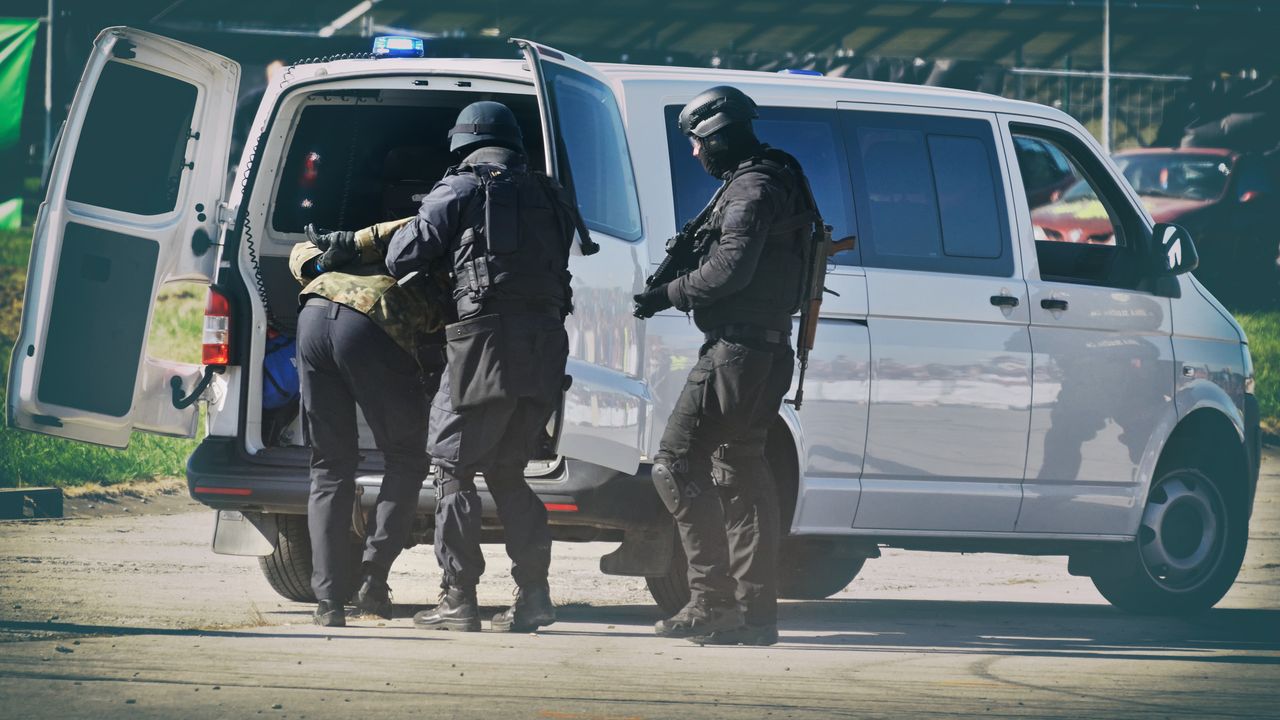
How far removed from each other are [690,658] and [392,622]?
1227 millimetres

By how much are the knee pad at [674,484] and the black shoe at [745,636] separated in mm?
478

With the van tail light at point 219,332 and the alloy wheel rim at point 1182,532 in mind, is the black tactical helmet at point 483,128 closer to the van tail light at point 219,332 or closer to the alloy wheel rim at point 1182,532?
the van tail light at point 219,332

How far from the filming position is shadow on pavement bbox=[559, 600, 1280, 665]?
21.9ft

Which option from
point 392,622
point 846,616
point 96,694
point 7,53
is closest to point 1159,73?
point 7,53

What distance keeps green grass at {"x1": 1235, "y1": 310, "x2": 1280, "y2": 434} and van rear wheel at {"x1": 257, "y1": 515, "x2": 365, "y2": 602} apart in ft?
37.3

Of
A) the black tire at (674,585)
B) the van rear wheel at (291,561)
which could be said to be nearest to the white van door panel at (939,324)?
the black tire at (674,585)

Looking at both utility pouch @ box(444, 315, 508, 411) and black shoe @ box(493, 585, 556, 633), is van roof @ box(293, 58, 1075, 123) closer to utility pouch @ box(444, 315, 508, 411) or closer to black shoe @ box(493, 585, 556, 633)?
utility pouch @ box(444, 315, 508, 411)

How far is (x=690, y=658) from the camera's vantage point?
602cm

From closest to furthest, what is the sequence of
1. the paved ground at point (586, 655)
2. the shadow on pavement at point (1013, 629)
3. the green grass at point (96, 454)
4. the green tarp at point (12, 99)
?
the paved ground at point (586, 655), the shadow on pavement at point (1013, 629), the green grass at point (96, 454), the green tarp at point (12, 99)

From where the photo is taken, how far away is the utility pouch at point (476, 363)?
6.09 metres

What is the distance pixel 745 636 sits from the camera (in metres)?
6.36

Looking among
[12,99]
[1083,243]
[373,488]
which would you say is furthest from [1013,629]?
[12,99]

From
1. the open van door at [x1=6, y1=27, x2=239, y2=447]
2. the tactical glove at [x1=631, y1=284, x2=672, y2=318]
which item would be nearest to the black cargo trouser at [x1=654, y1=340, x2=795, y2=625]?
the tactical glove at [x1=631, y1=284, x2=672, y2=318]

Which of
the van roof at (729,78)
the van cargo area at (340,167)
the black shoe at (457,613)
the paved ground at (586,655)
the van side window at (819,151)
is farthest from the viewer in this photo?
the van cargo area at (340,167)
